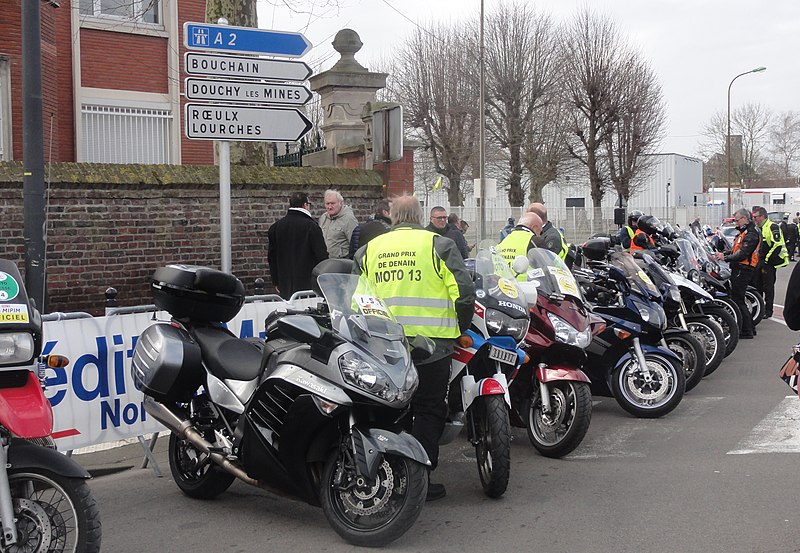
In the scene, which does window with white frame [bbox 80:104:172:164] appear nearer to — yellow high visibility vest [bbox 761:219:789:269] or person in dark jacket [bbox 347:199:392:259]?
person in dark jacket [bbox 347:199:392:259]

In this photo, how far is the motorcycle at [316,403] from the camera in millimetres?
4629

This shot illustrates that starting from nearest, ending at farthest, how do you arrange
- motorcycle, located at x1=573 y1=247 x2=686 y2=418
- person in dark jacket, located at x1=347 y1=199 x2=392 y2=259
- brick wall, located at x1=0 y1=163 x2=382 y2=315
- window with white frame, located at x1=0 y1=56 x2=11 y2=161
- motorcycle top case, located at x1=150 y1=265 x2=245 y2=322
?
1. motorcycle top case, located at x1=150 y1=265 x2=245 y2=322
2. motorcycle, located at x1=573 y1=247 x2=686 y2=418
3. person in dark jacket, located at x1=347 y1=199 x2=392 y2=259
4. brick wall, located at x1=0 y1=163 x2=382 y2=315
5. window with white frame, located at x1=0 y1=56 x2=11 y2=161

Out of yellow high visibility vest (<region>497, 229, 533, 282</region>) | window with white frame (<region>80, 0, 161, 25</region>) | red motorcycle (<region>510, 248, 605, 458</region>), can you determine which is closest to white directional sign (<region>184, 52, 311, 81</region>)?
yellow high visibility vest (<region>497, 229, 533, 282</region>)

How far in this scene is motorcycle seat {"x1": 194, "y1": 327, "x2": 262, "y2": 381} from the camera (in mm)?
5180

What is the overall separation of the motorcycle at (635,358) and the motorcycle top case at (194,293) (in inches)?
129

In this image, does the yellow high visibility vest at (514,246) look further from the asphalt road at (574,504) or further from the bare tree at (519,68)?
the bare tree at (519,68)

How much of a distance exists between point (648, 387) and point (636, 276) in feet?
3.15

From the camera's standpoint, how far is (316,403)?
15.3 feet

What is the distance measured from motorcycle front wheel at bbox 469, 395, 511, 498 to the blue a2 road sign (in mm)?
3660

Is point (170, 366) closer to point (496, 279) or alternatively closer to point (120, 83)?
point (496, 279)

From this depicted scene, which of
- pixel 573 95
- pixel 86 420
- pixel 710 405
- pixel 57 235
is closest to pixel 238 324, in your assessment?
pixel 86 420

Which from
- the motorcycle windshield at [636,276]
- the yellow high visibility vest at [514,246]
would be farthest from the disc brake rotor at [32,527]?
the motorcycle windshield at [636,276]

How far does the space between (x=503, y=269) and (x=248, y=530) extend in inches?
94.7

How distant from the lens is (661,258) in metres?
10.6
